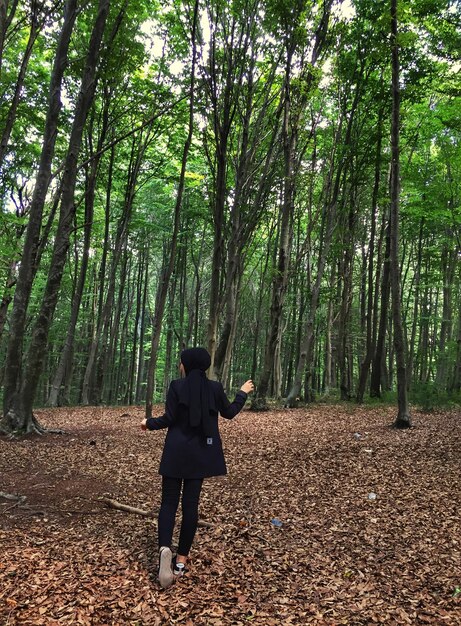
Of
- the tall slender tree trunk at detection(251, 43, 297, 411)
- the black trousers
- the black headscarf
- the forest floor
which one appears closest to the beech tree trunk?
the forest floor

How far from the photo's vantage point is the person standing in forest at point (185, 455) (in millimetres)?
3361

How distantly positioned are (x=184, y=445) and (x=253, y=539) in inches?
62.1

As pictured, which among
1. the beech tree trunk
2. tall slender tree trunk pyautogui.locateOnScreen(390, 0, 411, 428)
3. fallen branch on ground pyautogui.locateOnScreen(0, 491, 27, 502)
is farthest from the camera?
tall slender tree trunk pyautogui.locateOnScreen(390, 0, 411, 428)

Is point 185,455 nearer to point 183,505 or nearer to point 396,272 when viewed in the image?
point 183,505

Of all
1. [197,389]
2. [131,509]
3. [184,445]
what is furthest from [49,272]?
[184,445]

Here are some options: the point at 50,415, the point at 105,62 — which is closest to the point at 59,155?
the point at 105,62

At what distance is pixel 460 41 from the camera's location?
8930 mm

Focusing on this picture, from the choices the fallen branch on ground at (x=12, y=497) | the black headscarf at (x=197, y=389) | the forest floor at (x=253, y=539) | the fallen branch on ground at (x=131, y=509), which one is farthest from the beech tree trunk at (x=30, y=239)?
the black headscarf at (x=197, y=389)

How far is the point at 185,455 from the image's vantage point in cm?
337

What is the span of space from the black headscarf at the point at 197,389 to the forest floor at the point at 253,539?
130 centimetres

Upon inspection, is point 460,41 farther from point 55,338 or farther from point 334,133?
point 55,338

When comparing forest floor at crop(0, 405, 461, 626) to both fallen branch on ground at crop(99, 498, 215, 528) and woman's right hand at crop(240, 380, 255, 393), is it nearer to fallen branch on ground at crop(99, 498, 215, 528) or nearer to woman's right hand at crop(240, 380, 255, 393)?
fallen branch on ground at crop(99, 498, 215, 528)

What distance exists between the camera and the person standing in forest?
11.0 feet

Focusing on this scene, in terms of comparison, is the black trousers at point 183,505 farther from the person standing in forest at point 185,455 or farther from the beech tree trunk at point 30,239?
the beech tree trunk at point 30,239
